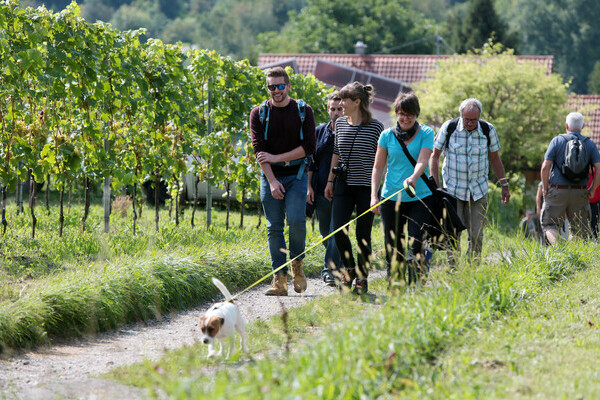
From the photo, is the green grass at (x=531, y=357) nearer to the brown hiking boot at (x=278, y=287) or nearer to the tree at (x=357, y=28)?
the brown hiking boot at (x=278, y=287)

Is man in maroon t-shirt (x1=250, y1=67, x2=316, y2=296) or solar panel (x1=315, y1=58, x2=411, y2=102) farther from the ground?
solar panel (x1=315, y1=58, x2=411, y2=102)

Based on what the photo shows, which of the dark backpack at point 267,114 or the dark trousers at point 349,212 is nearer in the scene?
the dark backpack at point 267,114

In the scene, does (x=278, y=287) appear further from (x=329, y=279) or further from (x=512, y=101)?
(x=512, y=101)

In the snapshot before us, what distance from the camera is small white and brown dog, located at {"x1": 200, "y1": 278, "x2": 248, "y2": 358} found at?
5.04 m

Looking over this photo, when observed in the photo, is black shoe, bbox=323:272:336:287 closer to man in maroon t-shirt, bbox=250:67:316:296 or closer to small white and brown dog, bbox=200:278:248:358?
man in maroon t-shirt, bbox=250:67:316:296

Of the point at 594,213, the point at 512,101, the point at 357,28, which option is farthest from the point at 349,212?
the point at 357,28

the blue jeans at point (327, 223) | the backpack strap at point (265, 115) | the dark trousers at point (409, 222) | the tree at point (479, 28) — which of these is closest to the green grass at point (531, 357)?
the dark trousers at point (409, 222)

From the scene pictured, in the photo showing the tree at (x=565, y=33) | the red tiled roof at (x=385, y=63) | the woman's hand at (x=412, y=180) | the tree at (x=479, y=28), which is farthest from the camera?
the tree at (x=565, y=33)

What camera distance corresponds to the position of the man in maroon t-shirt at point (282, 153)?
23.5ft

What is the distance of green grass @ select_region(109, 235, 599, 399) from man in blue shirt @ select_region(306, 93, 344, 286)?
1.63 m

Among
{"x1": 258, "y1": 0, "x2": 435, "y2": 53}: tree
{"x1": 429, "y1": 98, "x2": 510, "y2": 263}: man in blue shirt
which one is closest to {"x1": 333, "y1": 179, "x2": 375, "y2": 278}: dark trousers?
{"x1": 429, "y1": 98, "x2": 510, "y2": 263}: man in blue shirt

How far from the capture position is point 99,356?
5719 millimetres

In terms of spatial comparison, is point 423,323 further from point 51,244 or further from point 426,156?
point 51,244

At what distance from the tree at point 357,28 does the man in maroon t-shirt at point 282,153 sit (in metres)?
56.1
